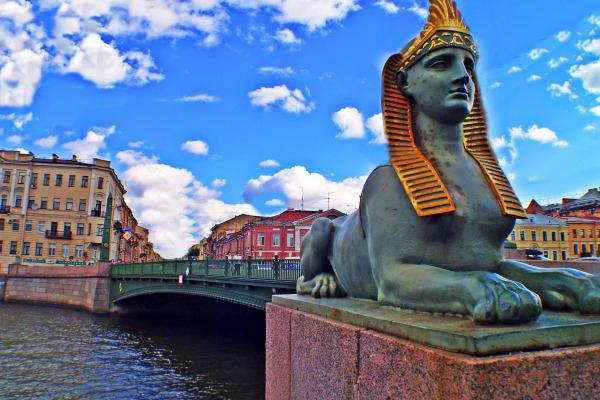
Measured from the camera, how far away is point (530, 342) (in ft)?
4.96

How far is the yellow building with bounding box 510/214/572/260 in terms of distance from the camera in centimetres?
4919

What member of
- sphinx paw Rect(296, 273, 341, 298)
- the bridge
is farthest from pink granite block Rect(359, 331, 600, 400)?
the bridge

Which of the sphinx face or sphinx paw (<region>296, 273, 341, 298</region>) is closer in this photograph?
the sphinx face

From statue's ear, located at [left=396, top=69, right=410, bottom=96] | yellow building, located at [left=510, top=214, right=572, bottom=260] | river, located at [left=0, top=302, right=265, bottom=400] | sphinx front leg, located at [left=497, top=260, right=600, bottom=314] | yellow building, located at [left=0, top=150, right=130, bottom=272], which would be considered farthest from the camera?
yellow building, located at [left=510, top=214, right=572, bottom=260]

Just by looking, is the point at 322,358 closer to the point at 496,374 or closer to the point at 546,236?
the point at 496,374

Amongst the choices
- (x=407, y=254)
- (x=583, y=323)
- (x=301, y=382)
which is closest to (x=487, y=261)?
(x=407, y=254)

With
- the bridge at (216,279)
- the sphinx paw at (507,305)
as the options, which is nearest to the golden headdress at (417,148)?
the sphinx paw at (507,305)

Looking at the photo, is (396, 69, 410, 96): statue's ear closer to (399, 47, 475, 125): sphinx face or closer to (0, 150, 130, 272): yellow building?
(399, 47, 475, 125): sphinx face

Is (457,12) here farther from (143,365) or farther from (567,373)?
(143,365)

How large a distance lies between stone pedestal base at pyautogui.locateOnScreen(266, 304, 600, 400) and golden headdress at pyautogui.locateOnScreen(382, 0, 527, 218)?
0.75m

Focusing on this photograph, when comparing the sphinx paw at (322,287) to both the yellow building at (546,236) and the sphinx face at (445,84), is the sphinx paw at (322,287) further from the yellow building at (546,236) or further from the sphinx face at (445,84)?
the yellow building at (546,236)

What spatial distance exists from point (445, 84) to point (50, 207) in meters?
50.2

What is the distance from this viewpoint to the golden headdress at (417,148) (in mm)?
2289

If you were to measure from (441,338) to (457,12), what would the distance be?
1881mm
